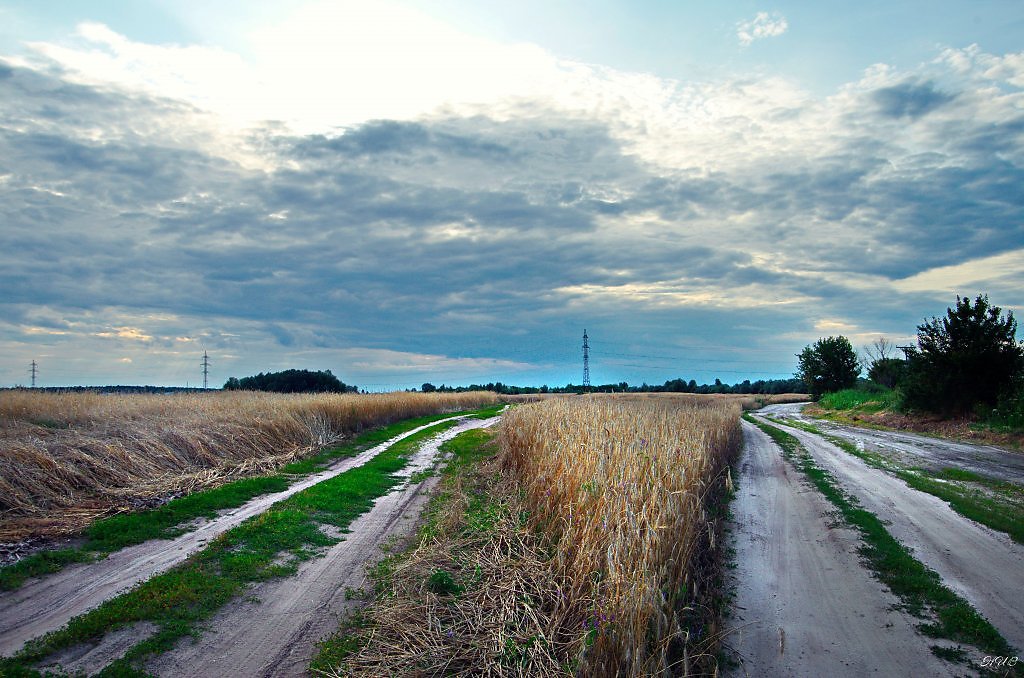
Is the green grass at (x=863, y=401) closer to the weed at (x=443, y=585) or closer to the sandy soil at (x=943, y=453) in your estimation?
the sandy soil at (x=943, y=453)

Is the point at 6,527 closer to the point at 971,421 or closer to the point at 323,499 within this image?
the point at 323,499

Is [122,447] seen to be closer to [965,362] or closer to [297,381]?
[965,362]

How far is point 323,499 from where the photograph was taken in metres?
10.8

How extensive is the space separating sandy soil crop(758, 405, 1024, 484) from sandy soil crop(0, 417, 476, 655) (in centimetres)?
1589

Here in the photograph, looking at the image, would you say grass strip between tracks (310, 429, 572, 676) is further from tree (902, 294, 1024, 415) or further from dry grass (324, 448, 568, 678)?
tree (902, 294, 1024, 415)

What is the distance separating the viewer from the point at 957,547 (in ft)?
25.9

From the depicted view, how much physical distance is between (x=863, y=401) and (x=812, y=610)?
39.0 metres

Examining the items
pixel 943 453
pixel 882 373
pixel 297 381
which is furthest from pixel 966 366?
pixel 297 381

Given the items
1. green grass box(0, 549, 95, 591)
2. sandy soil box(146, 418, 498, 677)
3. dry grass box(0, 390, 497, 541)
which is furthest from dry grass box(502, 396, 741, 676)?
dry grass box(0, 390, 497, 541)

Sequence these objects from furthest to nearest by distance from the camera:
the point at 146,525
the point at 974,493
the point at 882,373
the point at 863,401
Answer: the point at 882,373 → the point at 863,401 → the point at 974,493 → the point at 146,525

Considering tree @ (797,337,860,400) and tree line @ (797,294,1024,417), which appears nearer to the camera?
tree line @ (797,294,1024,417)

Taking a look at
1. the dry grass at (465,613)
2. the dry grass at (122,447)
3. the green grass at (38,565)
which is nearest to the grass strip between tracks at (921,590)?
the dry grass at (465,613)

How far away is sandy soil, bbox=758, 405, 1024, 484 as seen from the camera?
1424 cm

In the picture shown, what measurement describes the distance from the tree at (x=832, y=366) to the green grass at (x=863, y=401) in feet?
24.6
